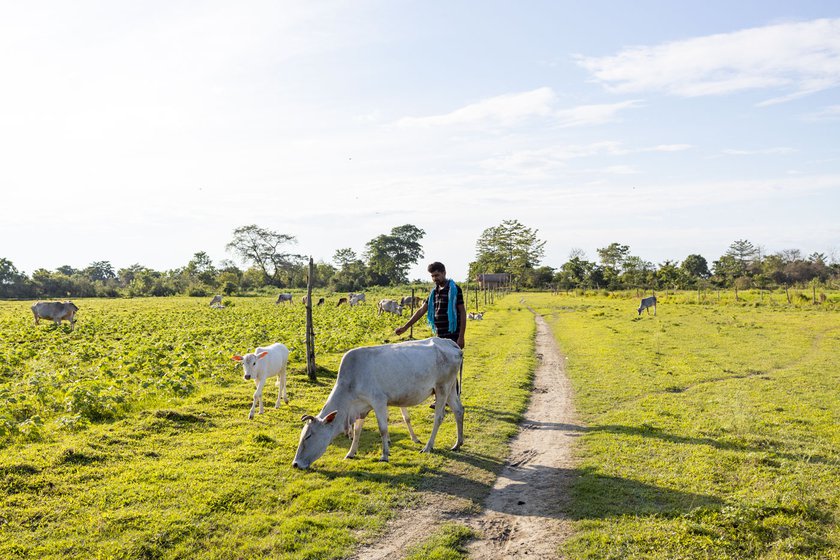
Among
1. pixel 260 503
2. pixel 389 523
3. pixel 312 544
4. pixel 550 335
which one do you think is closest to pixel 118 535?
pixel 260 503

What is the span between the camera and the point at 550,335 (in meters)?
27.1

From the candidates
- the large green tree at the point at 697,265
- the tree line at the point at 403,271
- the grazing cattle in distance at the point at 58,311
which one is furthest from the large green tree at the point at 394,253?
the grazing cattle in distance at the point at 58,311

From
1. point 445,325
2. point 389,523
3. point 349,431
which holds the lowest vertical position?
point 389,523

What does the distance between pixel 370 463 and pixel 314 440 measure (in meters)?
0.96

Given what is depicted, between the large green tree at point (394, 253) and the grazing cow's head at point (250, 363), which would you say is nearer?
the grazing cow's head at point (250, 363)

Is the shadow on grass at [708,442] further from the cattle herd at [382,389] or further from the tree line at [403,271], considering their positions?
the tree line at [403,271]

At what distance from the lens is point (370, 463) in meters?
8.44

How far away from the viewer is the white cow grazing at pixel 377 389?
26.6 ft

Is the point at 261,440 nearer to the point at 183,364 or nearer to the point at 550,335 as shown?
the point at 183,364

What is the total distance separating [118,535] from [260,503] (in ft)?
5.21

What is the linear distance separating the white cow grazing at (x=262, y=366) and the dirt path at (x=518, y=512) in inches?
200

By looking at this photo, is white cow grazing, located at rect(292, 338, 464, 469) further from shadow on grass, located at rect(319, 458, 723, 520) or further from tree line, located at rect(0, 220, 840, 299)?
tree line, located at rect(0, 220, 840, 299)

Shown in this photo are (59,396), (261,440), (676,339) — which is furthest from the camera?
(676,339)

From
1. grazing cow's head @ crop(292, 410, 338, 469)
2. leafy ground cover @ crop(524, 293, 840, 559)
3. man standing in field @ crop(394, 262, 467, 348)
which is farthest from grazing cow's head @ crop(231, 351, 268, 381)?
leafy ground cover @ crop(524, 293, 840, 559)
